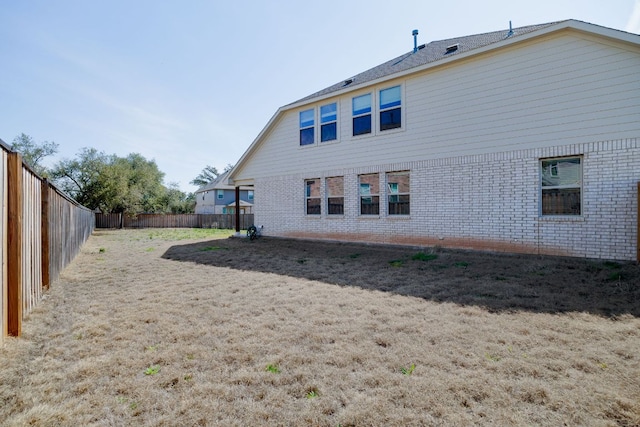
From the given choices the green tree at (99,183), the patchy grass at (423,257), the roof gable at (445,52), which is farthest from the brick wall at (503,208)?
the green tree at (99,183)

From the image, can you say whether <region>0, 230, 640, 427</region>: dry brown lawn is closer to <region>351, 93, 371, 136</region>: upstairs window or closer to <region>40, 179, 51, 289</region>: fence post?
<region>40, 179, 51, 289</region>: fence post

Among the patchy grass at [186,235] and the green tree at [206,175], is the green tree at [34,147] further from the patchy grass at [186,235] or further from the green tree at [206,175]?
the green tree at [206,175]

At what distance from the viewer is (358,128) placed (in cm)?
1223

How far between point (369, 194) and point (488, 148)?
410 cm

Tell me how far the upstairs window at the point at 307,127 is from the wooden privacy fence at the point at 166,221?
1871cm

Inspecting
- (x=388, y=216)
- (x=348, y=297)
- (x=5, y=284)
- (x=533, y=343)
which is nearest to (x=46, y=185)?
(x=5, y=284)

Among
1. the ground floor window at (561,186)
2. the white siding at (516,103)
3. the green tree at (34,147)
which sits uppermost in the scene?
the green tree at (34,147)

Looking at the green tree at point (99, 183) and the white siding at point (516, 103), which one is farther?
the green tree at point (99, 183)

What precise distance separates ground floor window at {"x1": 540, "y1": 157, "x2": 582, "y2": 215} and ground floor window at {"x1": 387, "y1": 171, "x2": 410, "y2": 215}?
3.78m

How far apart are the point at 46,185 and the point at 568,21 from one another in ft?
38.3

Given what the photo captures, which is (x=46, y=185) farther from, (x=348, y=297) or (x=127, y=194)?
(x=127, y=194)

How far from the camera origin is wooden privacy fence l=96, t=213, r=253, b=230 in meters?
32.0

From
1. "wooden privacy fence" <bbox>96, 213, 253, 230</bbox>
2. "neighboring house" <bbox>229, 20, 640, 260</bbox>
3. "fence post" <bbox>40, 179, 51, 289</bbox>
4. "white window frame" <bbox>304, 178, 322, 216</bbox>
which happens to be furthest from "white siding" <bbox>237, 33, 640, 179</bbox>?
"wooden privacy fence" <bbox>96, 213, 253, 230</bbox>

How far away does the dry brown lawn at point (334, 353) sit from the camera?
2352 mm
